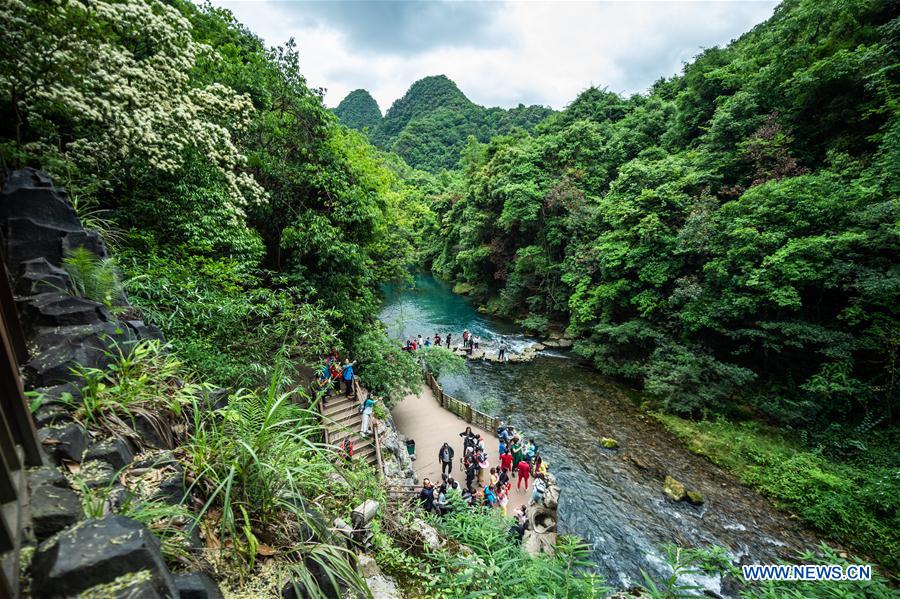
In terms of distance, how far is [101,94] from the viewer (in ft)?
16.8

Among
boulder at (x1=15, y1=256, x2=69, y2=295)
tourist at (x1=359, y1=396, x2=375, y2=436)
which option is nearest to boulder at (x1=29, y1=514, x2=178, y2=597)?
boulder at (x1=15, y1=256, x2=69, y2=295)

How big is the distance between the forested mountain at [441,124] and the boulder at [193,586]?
227 ft

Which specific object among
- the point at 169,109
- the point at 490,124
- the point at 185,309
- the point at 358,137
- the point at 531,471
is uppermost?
the point at 490,124

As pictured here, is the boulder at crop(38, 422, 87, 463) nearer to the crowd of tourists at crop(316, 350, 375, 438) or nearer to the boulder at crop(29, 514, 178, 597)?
the boulder at crop(29, 514, 178, 597)

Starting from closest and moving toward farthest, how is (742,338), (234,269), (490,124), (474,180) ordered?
(234,269)
(742,338)
(474,180)
(490,124)

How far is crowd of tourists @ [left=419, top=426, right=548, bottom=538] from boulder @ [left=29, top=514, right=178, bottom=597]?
22.3 feet

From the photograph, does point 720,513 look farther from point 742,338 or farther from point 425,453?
point 425,453

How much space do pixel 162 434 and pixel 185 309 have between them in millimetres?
3679

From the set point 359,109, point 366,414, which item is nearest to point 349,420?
point 366,414

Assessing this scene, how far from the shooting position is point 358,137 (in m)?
18.0

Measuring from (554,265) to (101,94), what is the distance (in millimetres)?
22732

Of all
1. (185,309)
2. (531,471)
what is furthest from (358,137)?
(531,471)

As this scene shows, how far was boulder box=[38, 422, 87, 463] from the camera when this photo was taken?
6.89 feet

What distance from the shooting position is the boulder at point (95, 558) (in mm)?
1368
